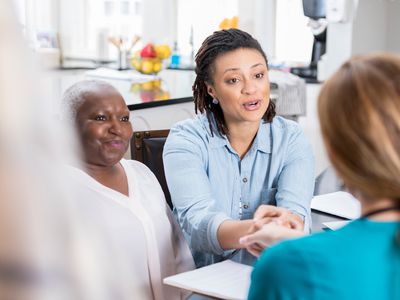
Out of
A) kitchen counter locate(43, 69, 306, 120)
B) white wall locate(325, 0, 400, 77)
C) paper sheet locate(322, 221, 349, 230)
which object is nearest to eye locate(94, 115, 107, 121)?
paper sheet locate(322, 221, 349, 230)

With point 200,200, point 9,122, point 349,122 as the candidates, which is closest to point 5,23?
point 9,122

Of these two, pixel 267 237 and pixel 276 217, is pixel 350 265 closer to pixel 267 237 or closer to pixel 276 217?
pixel 267 237

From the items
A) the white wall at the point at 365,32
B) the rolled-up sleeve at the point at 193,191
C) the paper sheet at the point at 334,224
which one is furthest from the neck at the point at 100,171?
the white wall at the point at 365,32

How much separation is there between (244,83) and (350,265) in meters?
1.02

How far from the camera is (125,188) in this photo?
4.59 feet

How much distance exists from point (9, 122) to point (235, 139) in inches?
58.8

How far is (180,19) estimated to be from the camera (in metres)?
5.48

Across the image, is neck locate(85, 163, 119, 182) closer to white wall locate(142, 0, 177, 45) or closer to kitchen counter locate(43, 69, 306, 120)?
kitchen counter locate(43, 69, 306, 120)

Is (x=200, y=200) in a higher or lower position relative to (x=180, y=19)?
lower

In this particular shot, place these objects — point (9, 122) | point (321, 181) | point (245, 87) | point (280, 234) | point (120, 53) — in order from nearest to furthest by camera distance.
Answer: point (9, 122)
point (280, 234)
point (245, 87)
point (321, 181)
point (120, 53)

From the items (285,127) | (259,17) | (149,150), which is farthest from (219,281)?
(259,17)

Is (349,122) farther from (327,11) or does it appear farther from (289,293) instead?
(327,11)

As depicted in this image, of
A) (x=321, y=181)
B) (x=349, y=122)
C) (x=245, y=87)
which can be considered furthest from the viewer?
(x=321, y=181)

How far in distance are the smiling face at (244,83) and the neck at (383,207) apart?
3.05 ft
